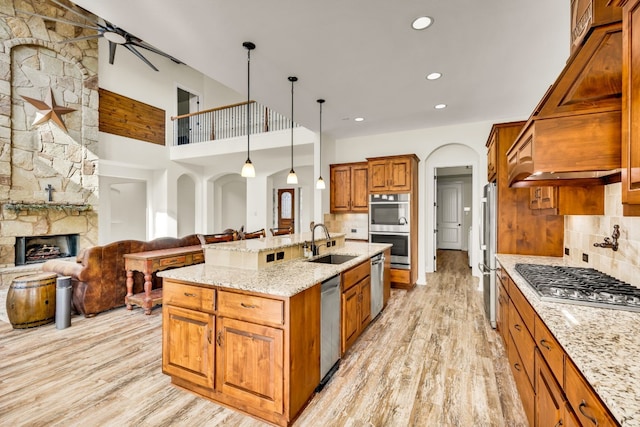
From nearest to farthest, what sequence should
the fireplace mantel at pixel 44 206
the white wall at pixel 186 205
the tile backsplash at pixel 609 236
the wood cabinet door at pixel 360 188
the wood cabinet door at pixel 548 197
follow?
the tile backsplash at pixel 609 236, the wood cabinet door at pixel 548 197, the fireplace mantel at pixel 44 206, the wood cabinet door at pixel 360 188, the white wall at pixel 186 205

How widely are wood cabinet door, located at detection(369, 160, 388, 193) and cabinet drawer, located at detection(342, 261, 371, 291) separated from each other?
2451mm

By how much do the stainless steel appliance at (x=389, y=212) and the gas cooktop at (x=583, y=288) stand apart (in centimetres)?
292

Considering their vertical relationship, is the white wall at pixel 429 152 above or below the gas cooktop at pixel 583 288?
above

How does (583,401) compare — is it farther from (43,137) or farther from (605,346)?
(43,137)

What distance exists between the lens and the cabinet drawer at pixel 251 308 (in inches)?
70.8

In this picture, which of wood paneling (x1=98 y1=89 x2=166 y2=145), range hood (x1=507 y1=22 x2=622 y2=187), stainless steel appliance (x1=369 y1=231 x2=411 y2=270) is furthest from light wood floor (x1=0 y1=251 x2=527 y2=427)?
wood paneling (x1=98 y1=89 x2=166 y2=145)

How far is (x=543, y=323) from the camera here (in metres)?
1.39

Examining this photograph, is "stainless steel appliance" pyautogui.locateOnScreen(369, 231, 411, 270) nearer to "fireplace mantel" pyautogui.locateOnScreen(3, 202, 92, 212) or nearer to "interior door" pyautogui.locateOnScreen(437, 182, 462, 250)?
"interior door" pyautogui.locateOnScreen(437, 182, 462, 250)

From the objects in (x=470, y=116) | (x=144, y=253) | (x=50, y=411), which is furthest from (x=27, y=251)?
(x=470, y=116)

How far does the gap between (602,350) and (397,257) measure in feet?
13.7

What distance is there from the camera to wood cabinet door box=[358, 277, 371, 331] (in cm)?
301

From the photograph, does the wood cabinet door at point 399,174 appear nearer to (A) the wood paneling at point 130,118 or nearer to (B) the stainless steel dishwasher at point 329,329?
(B) the stainless steel dishwasher at point 329,329

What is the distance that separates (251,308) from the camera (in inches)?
74.0

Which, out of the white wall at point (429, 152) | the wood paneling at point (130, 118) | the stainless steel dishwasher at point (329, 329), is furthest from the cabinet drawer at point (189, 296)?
the wood paneling at point (130, 118)
